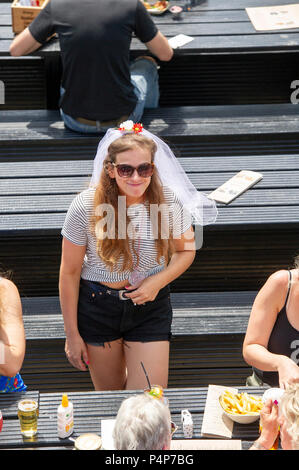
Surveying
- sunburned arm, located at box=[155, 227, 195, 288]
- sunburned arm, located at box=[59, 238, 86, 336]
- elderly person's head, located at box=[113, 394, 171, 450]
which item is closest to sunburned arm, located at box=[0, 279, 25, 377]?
sunburned arm, located at box=[59, 238, 86, 336]

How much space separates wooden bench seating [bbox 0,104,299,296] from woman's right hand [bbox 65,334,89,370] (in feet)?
2.15

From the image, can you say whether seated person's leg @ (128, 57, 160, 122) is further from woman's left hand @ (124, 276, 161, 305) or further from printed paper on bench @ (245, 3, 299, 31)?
woman's left hand @ (124, 276, 161, 305)

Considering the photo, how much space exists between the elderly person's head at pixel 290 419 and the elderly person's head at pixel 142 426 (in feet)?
1.29

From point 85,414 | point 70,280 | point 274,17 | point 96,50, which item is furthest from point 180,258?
point 274,17

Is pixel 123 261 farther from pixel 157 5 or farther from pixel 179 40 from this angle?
pixel 157 5

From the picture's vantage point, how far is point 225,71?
18.3 feet

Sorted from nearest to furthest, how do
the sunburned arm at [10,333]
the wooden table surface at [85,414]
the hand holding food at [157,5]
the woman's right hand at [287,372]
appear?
the wooden table surface at [85,414]
the woman's right hand at [287,372]
the sunburned arm at [10,333]
the hand holding food at [157,5]

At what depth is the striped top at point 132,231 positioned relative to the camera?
3055 mm

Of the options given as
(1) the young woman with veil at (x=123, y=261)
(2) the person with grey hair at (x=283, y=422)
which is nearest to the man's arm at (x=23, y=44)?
(1) the young woman with veil at (x=123, y=261)

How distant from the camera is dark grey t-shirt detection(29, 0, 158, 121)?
4.23 metres

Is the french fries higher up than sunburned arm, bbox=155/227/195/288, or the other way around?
sunburned arm, bbox=155/227/195/288

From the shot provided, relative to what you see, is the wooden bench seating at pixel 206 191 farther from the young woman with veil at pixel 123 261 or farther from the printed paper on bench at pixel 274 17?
the printed paper on bench at pixel 274 17
